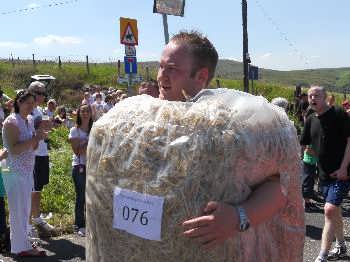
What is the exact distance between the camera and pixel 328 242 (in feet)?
17.5

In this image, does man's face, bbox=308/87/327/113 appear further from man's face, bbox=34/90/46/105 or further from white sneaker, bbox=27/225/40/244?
white sneaker, bbox=27/225/40/244

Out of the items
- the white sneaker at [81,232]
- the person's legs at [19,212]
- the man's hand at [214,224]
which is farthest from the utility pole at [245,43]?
the man's hand at [214,224]

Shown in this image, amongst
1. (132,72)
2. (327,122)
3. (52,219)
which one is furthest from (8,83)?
(327,122)

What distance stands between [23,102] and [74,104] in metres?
24.8

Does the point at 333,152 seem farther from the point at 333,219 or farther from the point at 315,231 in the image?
the point at 315,231

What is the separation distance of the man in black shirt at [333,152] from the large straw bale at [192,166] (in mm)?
3690

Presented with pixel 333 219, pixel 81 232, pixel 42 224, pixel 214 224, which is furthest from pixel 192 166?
pixel 42 224

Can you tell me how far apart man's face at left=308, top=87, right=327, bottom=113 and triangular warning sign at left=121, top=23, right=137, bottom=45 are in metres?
4.64

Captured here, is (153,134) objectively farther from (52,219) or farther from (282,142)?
(52,219)

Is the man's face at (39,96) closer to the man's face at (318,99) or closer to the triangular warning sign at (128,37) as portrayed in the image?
the man's face at (318,99)

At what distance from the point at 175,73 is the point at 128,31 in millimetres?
7818

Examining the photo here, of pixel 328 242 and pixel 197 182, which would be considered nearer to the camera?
pixel 197 182

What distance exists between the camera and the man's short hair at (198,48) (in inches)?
78.8

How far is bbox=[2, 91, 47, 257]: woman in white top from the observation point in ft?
18.4
